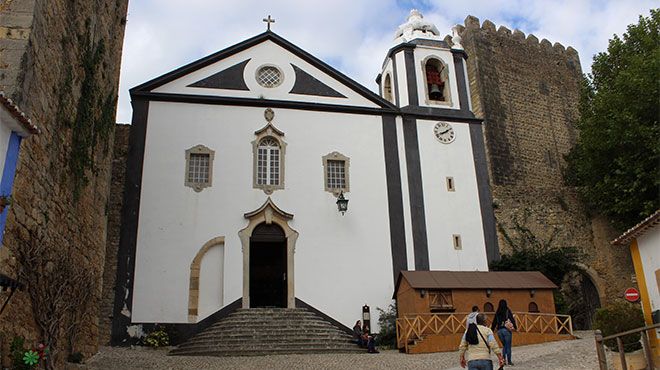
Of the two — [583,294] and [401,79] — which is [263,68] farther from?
[583,294]

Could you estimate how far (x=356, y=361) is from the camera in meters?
11.9

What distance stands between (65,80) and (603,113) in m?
17.3

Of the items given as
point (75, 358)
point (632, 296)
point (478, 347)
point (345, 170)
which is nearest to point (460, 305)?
point (632, 296)

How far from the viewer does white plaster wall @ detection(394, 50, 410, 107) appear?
19.2 meters

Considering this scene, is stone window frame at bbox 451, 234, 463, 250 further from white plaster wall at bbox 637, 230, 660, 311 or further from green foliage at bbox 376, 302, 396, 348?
white plaster wall at bbox 637, 230, 660, 311

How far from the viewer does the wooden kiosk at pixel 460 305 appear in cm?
1388

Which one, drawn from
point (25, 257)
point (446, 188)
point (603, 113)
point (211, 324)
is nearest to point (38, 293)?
point (25, 257)

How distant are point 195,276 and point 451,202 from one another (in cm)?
771

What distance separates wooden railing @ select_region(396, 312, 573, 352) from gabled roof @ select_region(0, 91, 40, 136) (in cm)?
932

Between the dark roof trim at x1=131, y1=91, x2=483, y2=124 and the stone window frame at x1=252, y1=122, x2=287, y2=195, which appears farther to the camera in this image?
the dark roof trim at x1=131, y1=91, x2=483, y2=124

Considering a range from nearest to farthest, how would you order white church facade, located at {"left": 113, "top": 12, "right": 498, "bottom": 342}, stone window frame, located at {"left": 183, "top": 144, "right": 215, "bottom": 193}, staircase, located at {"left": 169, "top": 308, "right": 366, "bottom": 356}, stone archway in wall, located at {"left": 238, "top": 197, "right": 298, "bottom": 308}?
staircase, located at {"left": 169, "top": 308, "right": 366, "bottom": 356} → white church facade, located at {"left": 113, "top": 12, "right": 498, "bottom": 342} → stone archway in wall, located at {"left": 238, "top": 197, "right": 298, "bottom": 308} → stone window frame, located at {"left": 183, "top": 144, "right": 215, "bottom": 193}

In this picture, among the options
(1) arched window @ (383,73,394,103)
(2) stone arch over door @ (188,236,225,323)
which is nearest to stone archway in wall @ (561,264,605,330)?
(1) arched window @ (383,73,394,103)

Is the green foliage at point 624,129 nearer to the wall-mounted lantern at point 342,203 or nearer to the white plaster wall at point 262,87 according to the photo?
the white plaster wall at point 262,87

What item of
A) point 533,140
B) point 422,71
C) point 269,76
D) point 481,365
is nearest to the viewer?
point 481,365
